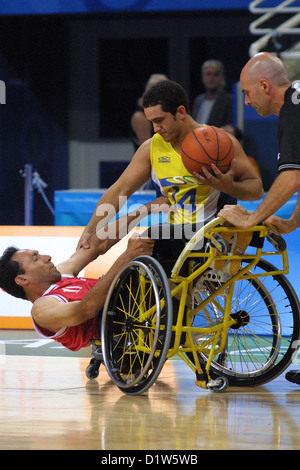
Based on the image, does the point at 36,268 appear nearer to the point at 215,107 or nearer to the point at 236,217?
the point at 236,217

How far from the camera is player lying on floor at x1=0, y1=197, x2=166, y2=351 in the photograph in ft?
13.6

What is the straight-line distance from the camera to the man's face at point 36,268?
4.48 metres

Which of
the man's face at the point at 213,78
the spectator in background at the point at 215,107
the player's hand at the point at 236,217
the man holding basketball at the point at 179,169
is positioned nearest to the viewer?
the player's hand at the point at 236,217

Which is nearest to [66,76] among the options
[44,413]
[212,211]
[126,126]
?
[126,126]

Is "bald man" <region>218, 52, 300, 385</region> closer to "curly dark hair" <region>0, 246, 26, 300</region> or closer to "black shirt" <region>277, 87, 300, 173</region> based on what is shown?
"black shirt" <region>277, 87, 300, 173</region>

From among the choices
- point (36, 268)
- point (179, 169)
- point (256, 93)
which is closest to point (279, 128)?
point (256, 93)

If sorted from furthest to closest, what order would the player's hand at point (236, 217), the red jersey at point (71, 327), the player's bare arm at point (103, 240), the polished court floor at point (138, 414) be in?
the player's bare arm at point (103, 240), the red jersey at point (71, 327), the player's hand at point (236, 217), the polished court floor at point (138, 414)

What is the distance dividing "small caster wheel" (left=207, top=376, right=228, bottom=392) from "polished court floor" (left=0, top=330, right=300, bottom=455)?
0.03 meters

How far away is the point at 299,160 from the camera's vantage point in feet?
12.4

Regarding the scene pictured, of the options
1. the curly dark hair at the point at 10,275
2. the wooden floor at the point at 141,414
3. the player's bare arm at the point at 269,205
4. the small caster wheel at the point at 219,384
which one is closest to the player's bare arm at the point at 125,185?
the curly dark hair at the point at 10,275

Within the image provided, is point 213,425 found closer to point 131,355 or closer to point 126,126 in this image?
point 131,355

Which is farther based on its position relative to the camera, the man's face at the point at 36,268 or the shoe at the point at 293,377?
the man's face at the point at 36,268

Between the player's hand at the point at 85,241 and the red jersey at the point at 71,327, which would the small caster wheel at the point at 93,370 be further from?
the player's hand at the point at 85,241

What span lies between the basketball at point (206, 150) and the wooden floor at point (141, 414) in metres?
1.15
